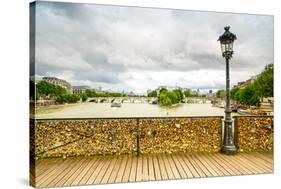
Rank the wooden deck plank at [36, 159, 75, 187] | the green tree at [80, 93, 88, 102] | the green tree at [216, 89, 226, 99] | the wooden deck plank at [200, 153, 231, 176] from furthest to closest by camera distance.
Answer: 1. the green tree at [216, 89, 226, 99]
2. the green tree at [80, 93, 88, 102]
3. the wooden deck plank at [200, 153, 231, 176]
4. the wooden deck plank at [36, 159, 75, 187]

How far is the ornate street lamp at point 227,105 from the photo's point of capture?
390 cm

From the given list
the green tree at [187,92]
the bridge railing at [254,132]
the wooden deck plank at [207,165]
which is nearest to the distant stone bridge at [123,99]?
the green tree at [187,92]

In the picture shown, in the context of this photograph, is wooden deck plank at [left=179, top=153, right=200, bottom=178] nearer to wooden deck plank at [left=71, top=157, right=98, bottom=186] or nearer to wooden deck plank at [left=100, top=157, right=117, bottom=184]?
wooden deck plank at [left=100, top=157, right=117, bottom=184]

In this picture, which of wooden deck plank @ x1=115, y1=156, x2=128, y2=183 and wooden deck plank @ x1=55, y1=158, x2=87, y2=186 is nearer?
wooden deck plank @ x1=55, y1=158, x2=87, y2=186

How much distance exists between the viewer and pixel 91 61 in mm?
3729

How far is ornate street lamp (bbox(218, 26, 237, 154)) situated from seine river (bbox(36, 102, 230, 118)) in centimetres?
13

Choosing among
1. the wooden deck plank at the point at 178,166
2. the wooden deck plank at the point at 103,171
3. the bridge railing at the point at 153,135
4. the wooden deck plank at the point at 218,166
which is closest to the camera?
the wooden deck plank at the point at 103,171

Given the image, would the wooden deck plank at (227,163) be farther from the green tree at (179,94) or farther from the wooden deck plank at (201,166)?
the green tree at (179,94)

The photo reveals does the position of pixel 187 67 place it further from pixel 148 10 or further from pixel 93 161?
pixel 93 161

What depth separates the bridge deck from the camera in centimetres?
315

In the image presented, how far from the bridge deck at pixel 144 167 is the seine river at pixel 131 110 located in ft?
1.82


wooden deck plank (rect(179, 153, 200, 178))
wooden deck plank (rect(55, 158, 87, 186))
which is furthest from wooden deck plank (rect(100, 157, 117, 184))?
wooden deck plank (rect(179, 153, 200, 178))

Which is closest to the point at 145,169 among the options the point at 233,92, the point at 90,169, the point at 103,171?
the point at 103,171

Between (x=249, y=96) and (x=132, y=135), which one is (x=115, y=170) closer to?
(x=132, y=135)
